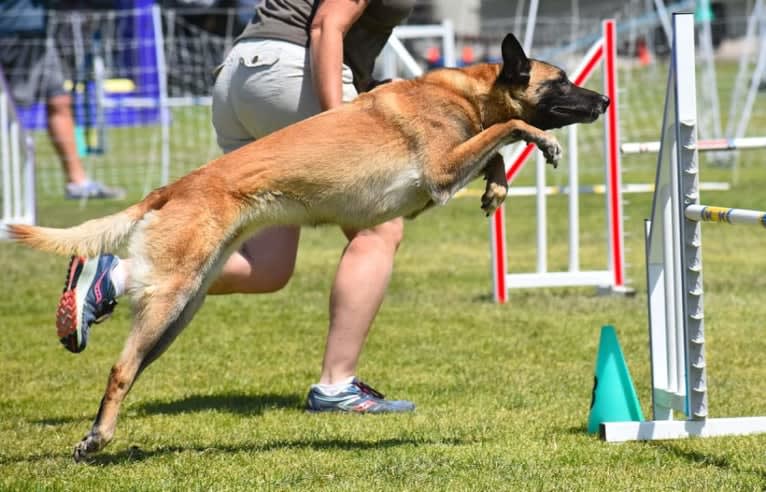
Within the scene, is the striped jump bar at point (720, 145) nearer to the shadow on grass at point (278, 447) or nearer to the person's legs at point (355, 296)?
the person's legs at point (355, 296)

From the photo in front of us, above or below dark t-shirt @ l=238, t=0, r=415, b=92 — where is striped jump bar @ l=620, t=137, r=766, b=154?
below

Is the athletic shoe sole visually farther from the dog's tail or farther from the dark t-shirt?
the dark t-shirt

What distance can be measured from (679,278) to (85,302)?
6.95 ft

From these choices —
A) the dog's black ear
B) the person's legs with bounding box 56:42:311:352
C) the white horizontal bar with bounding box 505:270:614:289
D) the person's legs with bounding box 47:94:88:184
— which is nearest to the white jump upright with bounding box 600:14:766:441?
the dog's black ear

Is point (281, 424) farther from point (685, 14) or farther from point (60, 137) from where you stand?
point (60, 137)

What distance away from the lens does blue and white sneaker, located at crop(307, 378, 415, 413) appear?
477cm

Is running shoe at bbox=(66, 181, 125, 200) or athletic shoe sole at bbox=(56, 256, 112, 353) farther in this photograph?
running shoe at bbox=(66, 181, 125, 200)

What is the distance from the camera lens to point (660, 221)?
171 inches

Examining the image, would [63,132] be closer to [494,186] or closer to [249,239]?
[249,239]

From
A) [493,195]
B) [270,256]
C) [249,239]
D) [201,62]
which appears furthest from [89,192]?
[493,195]

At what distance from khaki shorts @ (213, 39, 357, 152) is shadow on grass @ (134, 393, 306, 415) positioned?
114 centimetres

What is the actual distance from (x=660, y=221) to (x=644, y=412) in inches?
36.1

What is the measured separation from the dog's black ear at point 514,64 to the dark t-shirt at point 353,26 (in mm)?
501

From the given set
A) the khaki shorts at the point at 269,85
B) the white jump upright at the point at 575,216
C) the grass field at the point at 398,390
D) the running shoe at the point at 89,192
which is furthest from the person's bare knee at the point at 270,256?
the running shoe at the point at 89,192
